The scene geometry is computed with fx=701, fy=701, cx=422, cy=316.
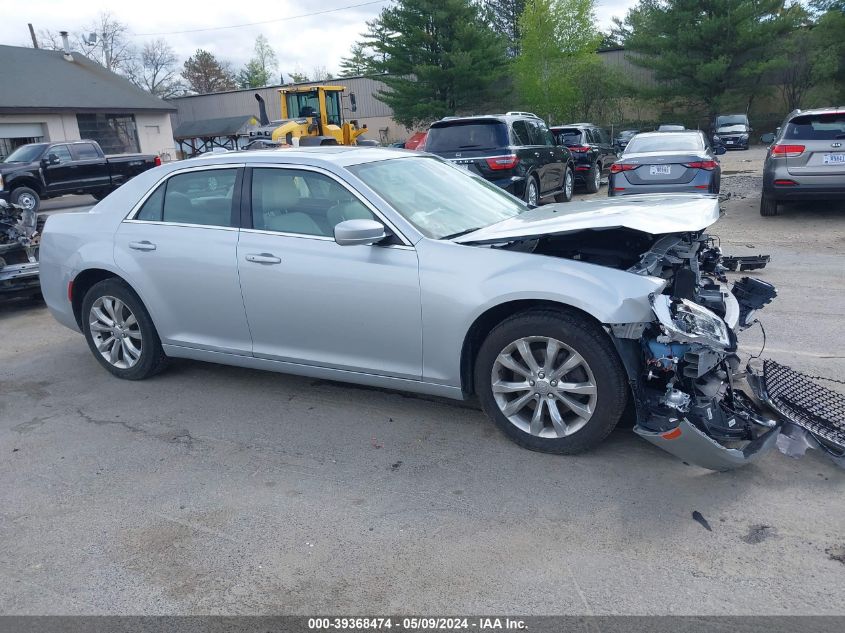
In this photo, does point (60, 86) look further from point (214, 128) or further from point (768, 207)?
point (768, 207)

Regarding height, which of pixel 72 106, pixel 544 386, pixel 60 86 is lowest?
pixel 544 386

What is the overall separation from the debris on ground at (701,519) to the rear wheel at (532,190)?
357 inches

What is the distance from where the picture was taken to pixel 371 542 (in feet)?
10.5

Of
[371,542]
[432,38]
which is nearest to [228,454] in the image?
[371,542]

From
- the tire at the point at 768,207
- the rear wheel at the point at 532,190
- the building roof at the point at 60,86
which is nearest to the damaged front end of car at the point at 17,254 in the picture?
the rear wheel at the point at 532,190

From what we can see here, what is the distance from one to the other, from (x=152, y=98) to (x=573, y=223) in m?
37.6

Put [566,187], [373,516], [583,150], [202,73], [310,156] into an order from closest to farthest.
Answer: [373,516]
[310,156]
[566,187]
[583,150]
[202,73]

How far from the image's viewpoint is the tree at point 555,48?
3597cm

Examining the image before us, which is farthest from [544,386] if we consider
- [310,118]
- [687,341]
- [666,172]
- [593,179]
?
[310,118]

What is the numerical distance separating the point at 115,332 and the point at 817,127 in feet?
33.3

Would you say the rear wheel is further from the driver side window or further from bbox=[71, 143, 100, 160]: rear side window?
bbox=[71, 143, 100, 160]: rear side window

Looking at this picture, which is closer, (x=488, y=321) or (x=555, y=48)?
(x=488, y=321)

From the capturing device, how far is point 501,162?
1137 centimetres

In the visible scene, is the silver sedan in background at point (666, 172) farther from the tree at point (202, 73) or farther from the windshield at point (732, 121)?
the tree at point (202, 73)
